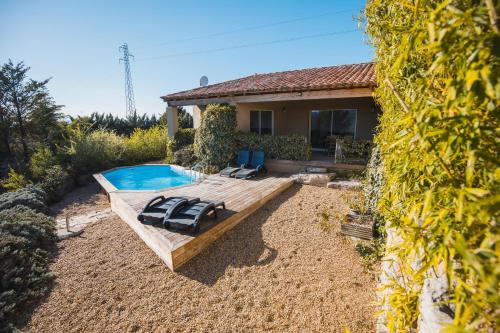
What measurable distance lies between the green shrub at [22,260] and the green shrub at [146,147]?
8.76 meters

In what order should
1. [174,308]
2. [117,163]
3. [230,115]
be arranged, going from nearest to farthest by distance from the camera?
[174,308] → [230,115] → [117,163]

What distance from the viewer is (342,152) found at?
30.1ft

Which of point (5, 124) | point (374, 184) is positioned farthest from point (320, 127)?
point (5, 124)

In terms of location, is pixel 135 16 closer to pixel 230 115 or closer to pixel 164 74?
pixel 164 74

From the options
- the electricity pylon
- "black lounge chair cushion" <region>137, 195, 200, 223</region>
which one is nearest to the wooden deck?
"black lounge chair cushion" <region>137, 195, 200, 223</region>

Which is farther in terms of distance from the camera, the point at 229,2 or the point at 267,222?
the point at 229,2

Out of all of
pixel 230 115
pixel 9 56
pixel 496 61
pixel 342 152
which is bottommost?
pixel 342 152

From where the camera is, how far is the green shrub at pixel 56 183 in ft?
28.4

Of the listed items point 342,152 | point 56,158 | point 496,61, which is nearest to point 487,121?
point 496,61


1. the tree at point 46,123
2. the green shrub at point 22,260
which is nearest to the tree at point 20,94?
the tree at point 46,123

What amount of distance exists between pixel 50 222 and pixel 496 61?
317 inches

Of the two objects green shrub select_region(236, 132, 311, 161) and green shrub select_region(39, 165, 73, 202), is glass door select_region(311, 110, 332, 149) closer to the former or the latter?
green shrub select_region(236, 132, 311, 161)

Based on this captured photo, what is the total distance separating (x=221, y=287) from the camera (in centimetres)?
343

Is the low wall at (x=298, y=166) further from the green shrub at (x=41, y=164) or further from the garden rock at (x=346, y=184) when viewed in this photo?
the green shrub at (x=41, y=164)
